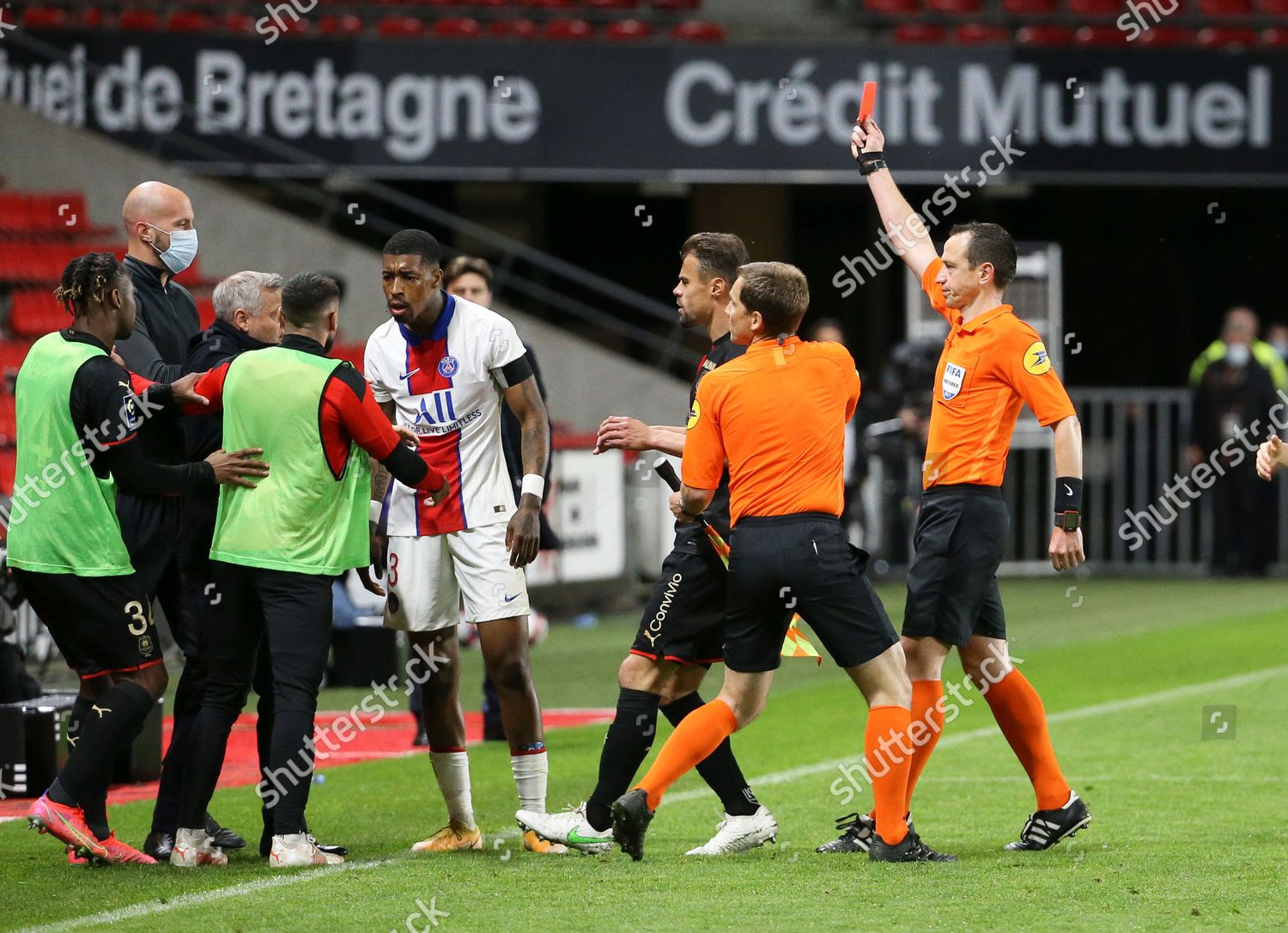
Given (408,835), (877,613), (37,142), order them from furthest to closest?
(37,142), (408,835), (877,613)

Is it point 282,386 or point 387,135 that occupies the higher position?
point 387,135

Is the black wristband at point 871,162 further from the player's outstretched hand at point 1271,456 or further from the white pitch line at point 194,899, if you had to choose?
the white pitch line at point 194,899

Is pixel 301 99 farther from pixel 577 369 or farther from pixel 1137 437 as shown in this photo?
pixel 1137 437

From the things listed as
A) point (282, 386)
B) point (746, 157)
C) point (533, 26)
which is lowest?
point (282, 386)

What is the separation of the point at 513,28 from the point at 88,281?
13384mm

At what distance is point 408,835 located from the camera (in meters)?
6.93

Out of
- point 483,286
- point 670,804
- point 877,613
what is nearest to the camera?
point 877,613

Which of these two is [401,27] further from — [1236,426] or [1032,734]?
[1032,734]

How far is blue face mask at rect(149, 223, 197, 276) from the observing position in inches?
272

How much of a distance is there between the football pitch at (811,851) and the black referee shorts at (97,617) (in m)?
0.69

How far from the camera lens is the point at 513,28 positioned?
752 inches

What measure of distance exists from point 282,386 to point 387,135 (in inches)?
477

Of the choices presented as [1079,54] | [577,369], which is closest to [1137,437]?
[1079,54]

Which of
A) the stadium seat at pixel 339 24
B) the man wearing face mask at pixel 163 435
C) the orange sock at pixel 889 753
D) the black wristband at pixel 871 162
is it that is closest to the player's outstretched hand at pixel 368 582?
the man wearing face mask at pixel 163 435
